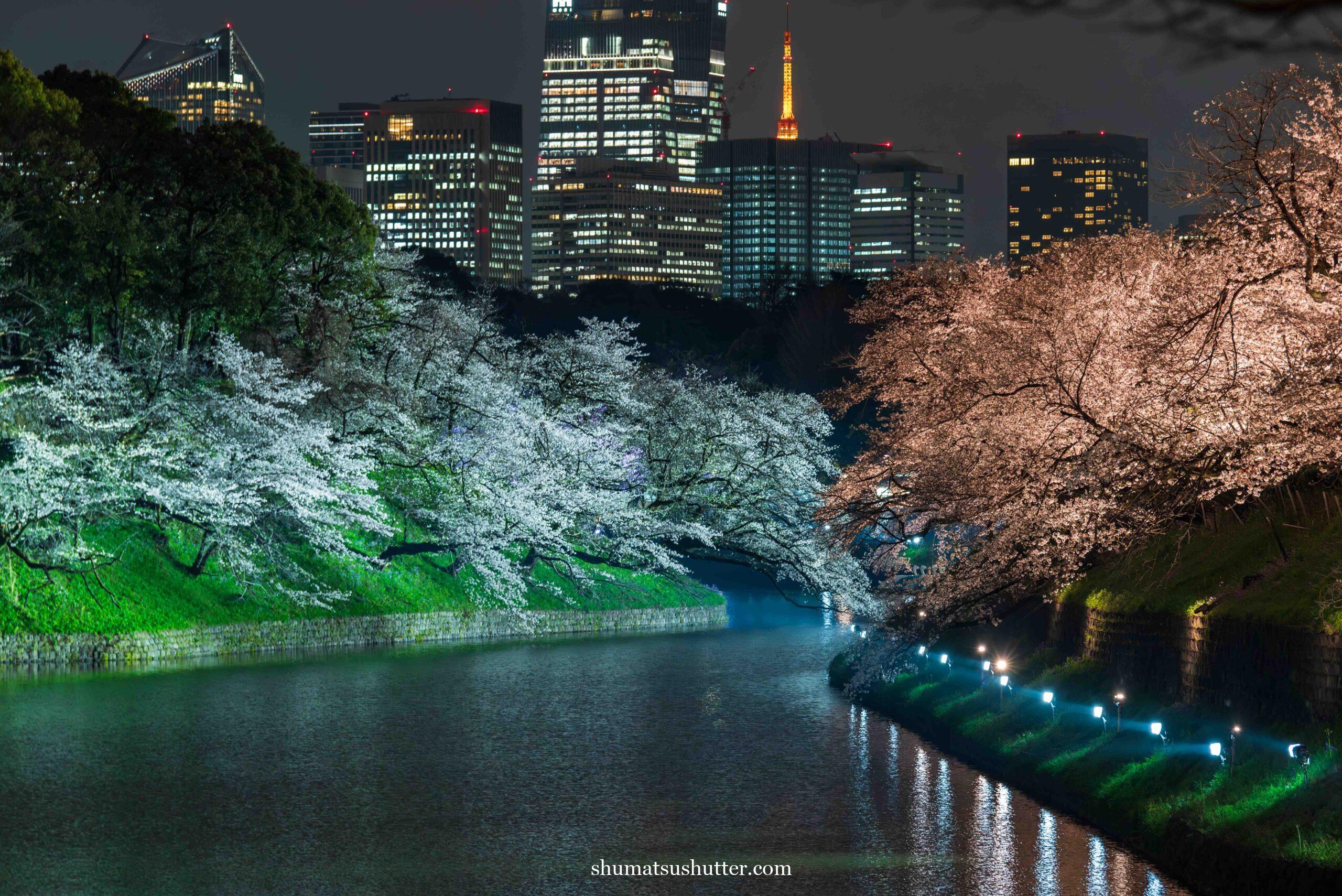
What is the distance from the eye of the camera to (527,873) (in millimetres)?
14727

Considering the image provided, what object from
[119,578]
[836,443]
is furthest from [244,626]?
[836,443]

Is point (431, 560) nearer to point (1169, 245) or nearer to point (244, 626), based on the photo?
point (244, 626)

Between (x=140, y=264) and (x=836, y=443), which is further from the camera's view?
(x=836, y=443)

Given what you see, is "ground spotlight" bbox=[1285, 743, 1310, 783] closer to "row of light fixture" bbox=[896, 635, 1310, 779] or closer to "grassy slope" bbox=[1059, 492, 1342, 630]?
"row of light fixture" bbox=[896, 635, 1310, 779]

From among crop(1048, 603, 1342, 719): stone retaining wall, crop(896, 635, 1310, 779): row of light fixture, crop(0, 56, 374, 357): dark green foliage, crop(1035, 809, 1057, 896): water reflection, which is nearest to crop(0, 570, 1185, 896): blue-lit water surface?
crop(1035, 809, 1057, 896): water reflection

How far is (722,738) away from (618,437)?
2120cm

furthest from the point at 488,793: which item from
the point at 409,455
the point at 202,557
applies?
the point at 409,455

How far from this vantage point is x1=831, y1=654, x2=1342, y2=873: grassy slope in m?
14.0

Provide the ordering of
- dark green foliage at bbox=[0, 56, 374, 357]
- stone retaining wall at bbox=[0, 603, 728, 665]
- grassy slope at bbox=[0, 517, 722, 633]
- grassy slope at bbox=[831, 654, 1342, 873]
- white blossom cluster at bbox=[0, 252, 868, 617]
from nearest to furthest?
1. grassy slope at bbox=[831, 654, 1342, 873]
2. stone retaining wall at bbox=[0, 603, 728, 665]
3. grassy slope at bbox=[0, 517, 722, 633]
4. white blossom cluster at bbox=[0, 252, 868, 617]
5. dark green foliage at bbox=[0, 56, 374, 357]

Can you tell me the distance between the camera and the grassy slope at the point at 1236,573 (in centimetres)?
1673

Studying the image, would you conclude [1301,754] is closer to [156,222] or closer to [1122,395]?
[1122,395]

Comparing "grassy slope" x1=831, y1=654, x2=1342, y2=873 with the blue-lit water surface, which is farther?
the blue-lit water surface

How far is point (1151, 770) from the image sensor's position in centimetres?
1731

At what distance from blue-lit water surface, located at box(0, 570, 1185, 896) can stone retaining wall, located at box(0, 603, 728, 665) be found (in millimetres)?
1905
